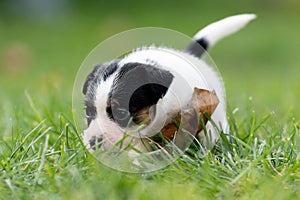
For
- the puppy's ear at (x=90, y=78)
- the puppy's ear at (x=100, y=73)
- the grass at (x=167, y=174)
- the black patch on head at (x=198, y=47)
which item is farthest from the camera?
the black patch on head at (x=198, y=47)

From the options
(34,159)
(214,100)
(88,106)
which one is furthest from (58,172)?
(214,100)

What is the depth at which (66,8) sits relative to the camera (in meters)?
13.8

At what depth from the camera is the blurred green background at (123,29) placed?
31.4 ft

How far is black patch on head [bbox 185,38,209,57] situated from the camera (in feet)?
12.8

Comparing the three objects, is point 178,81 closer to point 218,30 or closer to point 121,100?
point 121,100

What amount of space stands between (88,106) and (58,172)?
421 mm

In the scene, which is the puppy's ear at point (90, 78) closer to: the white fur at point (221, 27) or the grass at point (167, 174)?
the grass at point (167, 174)

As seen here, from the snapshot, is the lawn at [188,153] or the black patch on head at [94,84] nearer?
the lawn at [188,153]

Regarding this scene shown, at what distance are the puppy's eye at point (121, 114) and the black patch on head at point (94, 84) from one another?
124mm

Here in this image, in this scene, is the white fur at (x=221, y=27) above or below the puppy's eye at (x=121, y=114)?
above

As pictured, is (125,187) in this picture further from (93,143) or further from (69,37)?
(69,37)

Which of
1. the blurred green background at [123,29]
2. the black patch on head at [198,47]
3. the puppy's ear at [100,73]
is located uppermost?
the puppy's ear at [100,73]

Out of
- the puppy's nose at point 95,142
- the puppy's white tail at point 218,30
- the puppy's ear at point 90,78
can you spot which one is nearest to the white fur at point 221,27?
the puppy's white tail at point 218,30

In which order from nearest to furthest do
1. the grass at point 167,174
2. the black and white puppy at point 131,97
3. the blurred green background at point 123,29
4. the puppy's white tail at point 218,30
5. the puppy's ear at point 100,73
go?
the grass at point 167,174 < the black and white puppy at point 131,97 < the puppy's ear at point 100,73 < the puppy's white tail at point 218,30 < the blurred green background at point 123,29
